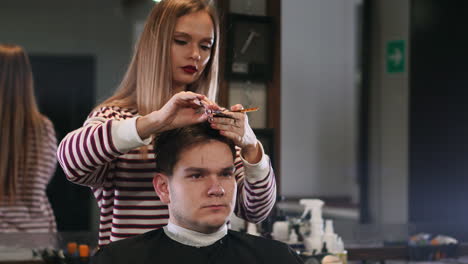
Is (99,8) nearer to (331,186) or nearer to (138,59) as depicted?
(331,186)

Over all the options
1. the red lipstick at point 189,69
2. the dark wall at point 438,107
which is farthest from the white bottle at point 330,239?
the dark wall at point 438,107

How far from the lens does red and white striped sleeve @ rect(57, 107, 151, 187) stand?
142 cm

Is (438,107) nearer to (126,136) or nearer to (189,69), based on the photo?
(189,69)

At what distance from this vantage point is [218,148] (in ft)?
5.21

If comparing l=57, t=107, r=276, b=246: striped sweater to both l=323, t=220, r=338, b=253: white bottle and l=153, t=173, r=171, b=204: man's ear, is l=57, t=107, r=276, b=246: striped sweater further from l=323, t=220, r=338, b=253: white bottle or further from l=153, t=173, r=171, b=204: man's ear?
l=323, t=220, r=338, b=253: white bottle

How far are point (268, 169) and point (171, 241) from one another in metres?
0.32

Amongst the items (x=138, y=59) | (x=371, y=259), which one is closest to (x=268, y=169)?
(x=138, y=59)

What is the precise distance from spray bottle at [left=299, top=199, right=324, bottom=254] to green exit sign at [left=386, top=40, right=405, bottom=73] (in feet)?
5.46

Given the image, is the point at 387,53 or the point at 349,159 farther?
the point at 349,159

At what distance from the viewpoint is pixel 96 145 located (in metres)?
1.46

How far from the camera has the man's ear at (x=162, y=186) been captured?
160 centimetres

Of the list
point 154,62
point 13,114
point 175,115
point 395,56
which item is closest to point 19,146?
point 13,114

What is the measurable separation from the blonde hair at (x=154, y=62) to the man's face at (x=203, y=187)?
0.18 metres

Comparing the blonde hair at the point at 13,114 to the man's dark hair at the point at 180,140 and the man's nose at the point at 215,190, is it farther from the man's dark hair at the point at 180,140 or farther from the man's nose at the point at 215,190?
the man's nose at the point at 215,190
